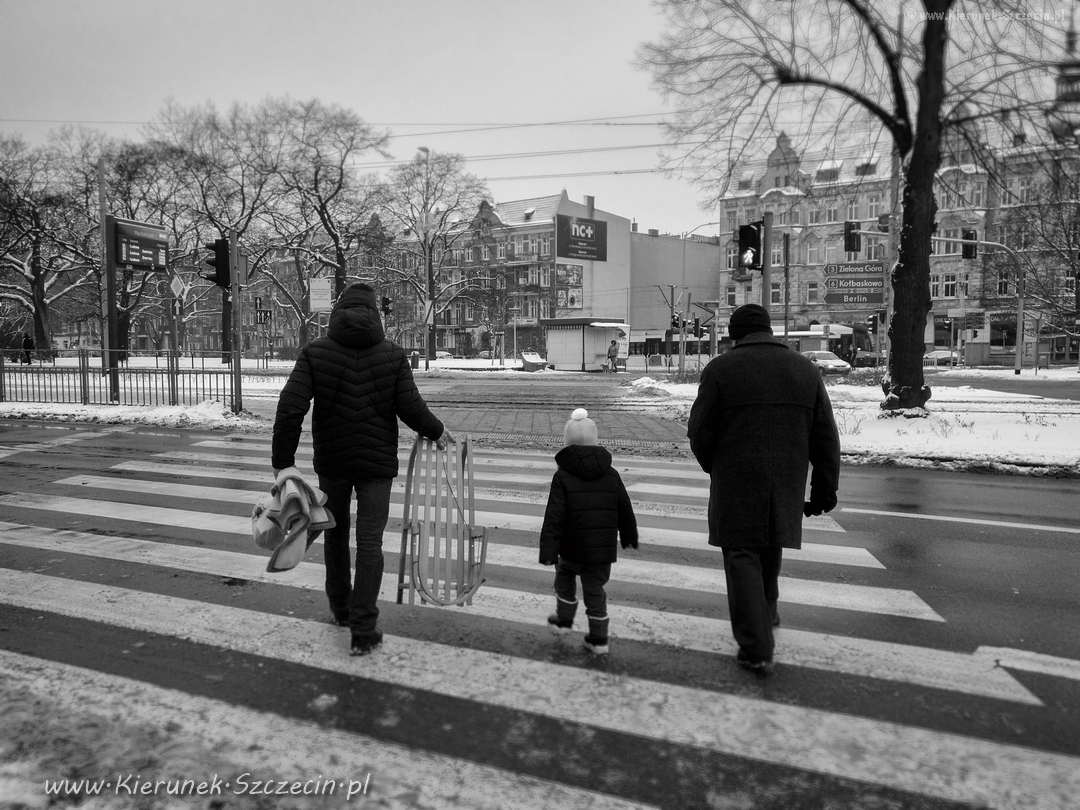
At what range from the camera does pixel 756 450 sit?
12.1 feet

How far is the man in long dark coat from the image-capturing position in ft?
12.0

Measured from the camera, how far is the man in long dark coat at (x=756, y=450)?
3656 mm

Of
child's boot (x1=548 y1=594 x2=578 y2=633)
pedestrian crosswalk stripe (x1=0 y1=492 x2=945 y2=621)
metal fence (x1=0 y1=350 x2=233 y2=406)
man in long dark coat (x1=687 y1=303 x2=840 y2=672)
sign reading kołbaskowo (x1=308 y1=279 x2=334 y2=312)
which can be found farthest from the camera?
sign reading kołbaskowo (x1=308 y1=279 x2=334 y2=312)

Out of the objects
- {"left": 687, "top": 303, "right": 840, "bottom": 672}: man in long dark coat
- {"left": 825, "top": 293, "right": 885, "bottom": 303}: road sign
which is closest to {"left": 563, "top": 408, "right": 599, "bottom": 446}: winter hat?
{"left": 687, "top": 303, "right": 840, "bottom": 672}: man in long dark coat

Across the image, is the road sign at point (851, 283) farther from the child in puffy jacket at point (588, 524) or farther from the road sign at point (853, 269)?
A: the child in puffy jacket at point (588, 524)

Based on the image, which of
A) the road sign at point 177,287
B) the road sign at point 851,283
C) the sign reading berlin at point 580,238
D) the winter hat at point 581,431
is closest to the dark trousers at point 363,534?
the winter hat at point 581,431

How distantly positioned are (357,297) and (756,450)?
210 cm

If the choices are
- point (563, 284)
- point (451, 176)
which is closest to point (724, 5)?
point (451, 176)

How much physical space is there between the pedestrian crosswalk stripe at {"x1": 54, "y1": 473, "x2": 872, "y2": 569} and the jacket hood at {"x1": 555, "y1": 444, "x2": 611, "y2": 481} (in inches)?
86.4

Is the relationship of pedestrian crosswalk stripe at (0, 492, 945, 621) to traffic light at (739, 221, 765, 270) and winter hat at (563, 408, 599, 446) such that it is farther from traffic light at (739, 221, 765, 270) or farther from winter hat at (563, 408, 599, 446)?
traffic light at (739, 221, 765, 270)

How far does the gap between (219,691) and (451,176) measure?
4376cm

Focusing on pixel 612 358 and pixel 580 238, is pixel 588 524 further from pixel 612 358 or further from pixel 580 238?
pixel 580 238

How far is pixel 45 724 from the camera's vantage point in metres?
3.04

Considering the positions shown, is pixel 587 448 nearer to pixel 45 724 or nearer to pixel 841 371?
pixel 45 724
